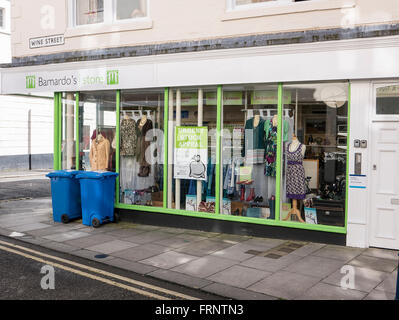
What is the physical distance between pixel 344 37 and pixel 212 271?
451 cm

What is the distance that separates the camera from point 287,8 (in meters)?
7.77

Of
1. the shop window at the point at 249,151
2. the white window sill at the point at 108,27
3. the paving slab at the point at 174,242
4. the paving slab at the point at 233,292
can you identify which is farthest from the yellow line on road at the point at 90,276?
the white window sill at the point at 108,27

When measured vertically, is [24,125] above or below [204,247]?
above

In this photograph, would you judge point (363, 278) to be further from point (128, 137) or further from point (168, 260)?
point (128, 137)

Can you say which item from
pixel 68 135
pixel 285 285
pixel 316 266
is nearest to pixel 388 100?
pixel 316 266

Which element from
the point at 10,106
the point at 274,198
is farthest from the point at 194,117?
the point at 10,106

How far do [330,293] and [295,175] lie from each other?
3166 mm

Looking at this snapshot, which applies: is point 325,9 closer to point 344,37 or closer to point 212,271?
point 344,37

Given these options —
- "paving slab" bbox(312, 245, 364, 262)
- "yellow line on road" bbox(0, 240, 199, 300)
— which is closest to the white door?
"paving slab" bbox(312, 245, 364, 262)

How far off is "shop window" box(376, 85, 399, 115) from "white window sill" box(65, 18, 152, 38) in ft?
16.2

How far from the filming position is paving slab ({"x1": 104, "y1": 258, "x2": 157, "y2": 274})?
20.1 feet

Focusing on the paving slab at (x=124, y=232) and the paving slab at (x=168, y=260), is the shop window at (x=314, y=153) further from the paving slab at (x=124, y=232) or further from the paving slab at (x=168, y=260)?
the paving slab at (x=124, y=232)

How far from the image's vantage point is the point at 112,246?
7.46 metres
